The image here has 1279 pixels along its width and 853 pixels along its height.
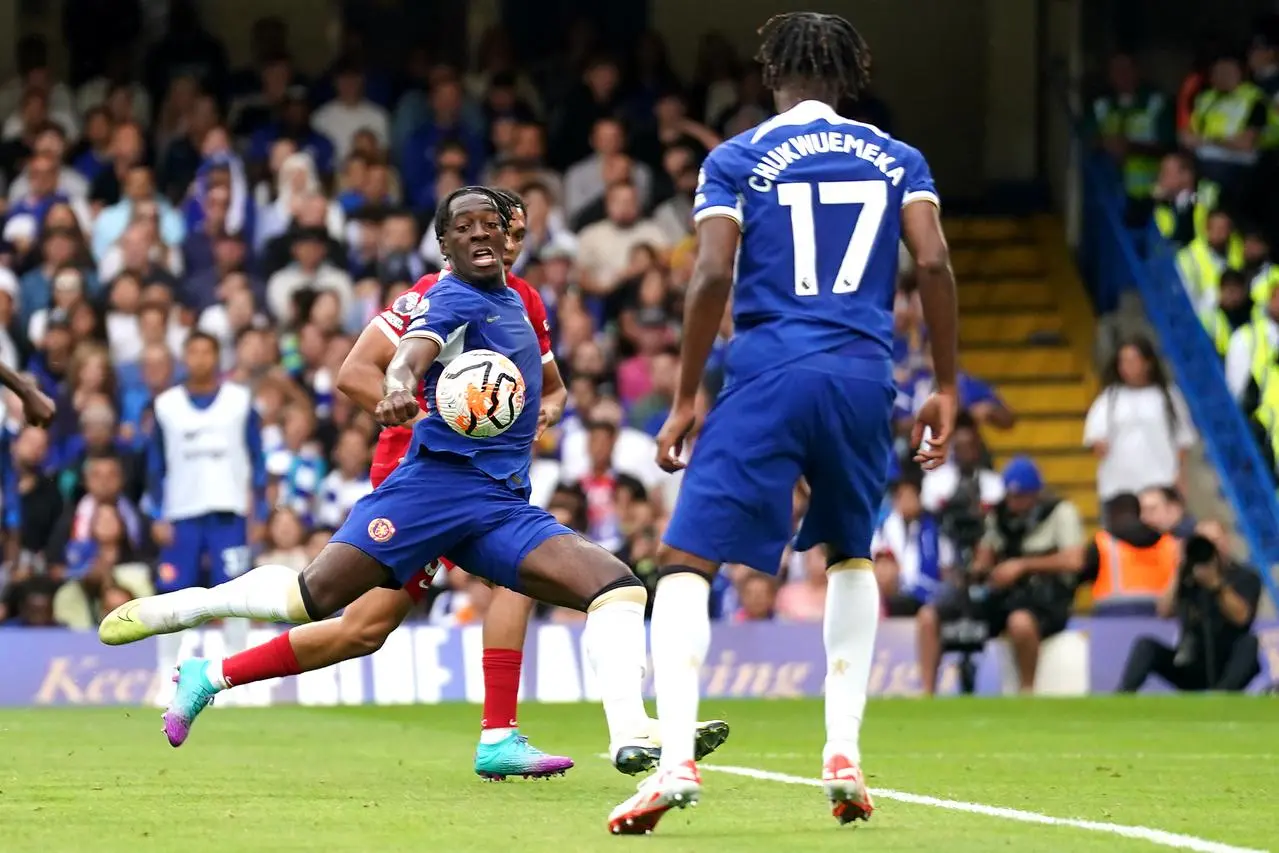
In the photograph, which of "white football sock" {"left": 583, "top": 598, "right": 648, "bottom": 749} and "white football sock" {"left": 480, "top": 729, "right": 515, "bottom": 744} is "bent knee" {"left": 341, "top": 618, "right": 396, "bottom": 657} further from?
"white football sock" {"left": 583, "top": 598, "right": 648, "bottom": 749}

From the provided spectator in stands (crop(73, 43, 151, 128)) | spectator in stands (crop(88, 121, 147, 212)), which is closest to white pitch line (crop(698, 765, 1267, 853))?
spectator in stands (crop(88, 121, 147, 212))

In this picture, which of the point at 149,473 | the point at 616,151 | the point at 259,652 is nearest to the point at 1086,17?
the point at 616,151

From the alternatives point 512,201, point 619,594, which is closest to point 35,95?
point 512,201

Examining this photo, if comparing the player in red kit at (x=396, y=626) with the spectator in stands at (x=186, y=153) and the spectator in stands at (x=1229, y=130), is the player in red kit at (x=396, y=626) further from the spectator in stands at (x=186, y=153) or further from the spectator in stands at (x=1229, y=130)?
the spectator in stands at (x=1229, y=130)

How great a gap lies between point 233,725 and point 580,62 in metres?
10.3

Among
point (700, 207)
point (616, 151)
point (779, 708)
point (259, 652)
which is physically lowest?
point (779, 708)

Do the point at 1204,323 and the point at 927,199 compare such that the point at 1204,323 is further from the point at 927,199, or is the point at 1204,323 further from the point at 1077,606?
the point at 927,199

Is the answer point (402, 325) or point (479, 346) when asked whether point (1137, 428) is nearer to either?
point (402, 325)

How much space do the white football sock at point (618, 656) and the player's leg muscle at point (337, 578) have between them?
779mm

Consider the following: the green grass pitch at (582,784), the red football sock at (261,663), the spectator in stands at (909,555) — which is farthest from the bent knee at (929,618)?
the red football sock at (261,663)

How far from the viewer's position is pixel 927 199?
7172 millimetres

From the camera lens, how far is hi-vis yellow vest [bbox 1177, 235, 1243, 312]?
800 inches

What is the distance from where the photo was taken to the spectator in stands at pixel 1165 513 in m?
17.2

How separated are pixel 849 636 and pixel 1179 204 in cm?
1435
